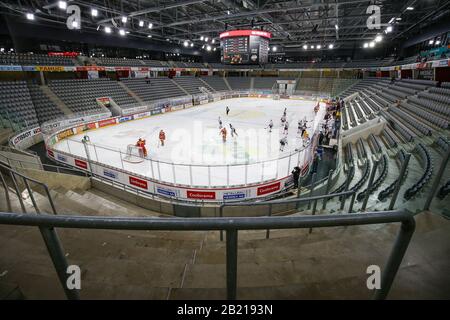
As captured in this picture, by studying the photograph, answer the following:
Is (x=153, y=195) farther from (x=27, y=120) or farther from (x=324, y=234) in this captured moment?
(x=27, y=120)

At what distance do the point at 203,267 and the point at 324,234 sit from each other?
7.01 ft

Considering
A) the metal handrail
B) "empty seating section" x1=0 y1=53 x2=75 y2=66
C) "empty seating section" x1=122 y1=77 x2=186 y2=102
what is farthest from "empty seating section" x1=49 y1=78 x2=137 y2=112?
the metal handrail

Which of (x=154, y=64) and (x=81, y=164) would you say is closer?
(x=81, y=164)

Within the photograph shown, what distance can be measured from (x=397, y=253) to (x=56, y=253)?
7.07ft

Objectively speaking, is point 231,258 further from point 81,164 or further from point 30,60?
point 30,60

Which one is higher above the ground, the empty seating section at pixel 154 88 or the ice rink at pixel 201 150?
the empty seating section at pixel 154 88

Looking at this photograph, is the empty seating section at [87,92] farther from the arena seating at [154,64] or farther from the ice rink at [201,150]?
the arena seating at [154,64]

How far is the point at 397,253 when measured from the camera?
146 cm

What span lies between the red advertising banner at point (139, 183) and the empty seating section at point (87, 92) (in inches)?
732

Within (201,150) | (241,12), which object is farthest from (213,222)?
(241,12)

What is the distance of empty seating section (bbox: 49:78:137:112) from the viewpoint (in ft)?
83.7

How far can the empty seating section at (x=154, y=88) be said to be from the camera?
35303 millimetres

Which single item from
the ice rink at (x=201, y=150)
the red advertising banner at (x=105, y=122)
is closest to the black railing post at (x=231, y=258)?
the ice rink at (x=201, y=150)

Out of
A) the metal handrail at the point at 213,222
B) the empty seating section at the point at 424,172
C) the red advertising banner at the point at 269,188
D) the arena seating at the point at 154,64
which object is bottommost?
the red advertising banner at the point at 269,188
